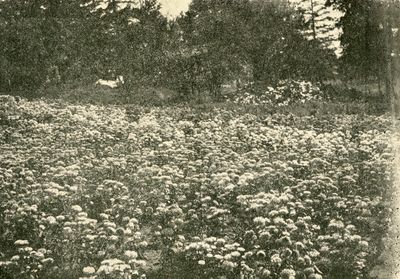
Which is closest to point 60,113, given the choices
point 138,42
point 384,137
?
point 384,137

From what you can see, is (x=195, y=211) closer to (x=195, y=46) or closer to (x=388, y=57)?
(x=195, y=46)

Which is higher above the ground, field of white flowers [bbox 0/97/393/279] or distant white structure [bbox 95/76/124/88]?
distant white structure [bbox 95/76/124/88]

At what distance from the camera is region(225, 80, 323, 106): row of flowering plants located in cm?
2780

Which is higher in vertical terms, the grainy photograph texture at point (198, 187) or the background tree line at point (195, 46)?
the background tree line at point (195, 46)

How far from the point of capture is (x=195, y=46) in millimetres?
36250

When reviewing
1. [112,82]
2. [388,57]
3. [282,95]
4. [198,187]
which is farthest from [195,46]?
[198,187]

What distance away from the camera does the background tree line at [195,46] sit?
3547 centimetres

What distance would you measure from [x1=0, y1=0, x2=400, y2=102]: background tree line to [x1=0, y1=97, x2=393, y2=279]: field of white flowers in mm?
20640

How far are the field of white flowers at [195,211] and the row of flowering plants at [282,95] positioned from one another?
1348 centimetres

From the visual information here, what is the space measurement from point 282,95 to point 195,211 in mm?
20443

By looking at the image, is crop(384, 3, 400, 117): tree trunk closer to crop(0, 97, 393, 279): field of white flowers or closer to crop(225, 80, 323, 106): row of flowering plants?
crop(225, 80, 323, 106): row of flowering plants

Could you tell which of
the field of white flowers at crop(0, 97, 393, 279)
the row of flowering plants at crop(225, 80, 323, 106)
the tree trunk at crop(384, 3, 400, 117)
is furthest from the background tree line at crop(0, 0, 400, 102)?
the field of white flowers at crop(0, 97, 393, 279)

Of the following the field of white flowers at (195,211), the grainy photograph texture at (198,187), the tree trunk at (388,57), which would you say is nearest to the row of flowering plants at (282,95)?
the grainy photograph texture at (198,187)

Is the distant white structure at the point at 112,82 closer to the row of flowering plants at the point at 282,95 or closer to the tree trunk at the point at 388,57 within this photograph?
the row of flowering plants at the point at 282,95
